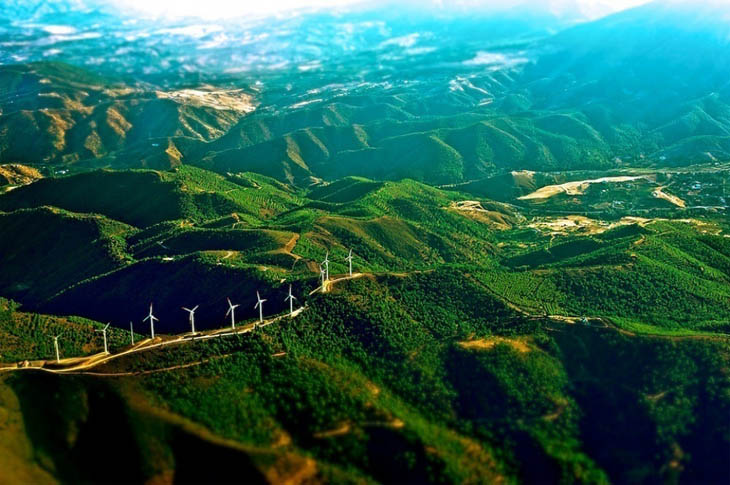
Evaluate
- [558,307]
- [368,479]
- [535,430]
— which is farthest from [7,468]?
[558,307]

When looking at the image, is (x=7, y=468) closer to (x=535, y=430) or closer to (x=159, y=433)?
(x=159, y=433)

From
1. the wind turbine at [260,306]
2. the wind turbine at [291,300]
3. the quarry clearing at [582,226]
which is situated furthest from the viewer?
the quarry clearing at [582,226]

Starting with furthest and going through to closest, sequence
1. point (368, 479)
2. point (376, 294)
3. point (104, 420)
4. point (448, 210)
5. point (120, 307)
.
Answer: point (448, 210), point (120, 307), point (376, 294), point (104, 420), point (368, 479)

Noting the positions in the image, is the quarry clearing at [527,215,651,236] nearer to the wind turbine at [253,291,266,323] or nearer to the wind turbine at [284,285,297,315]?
the wind turbine at [284,285,297,315]

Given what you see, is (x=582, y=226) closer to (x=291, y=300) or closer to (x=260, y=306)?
(x=291, y=300)

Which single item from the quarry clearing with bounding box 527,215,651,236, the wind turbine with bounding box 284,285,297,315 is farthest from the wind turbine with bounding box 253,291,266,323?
the quarry clearing with bounding box 527,215,651,236

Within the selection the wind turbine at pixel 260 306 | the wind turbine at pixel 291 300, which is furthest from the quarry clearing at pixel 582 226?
the wind turbine at pixel 260 306

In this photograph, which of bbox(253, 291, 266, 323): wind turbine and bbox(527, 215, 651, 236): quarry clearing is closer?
bbox(253, 291, 266, 323): wind turbine

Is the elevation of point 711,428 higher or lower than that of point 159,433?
lower

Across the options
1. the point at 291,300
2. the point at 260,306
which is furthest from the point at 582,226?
the point at 260,306

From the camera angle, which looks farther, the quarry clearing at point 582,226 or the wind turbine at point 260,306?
the quarry clearing at point 582,226

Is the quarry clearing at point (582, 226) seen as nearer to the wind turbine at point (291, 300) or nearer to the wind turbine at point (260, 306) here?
the wind turbine at point (291, 300)
